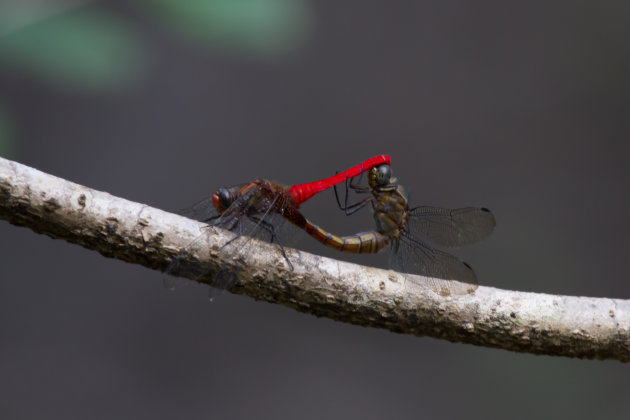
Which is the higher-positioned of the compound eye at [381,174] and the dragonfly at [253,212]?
the compound eye at [381,174]

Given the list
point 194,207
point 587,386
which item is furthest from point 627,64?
point 194,207

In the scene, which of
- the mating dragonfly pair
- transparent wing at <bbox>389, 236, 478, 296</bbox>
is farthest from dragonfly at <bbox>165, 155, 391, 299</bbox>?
transparent wing at <bbox>389, 236, 478, 296</bbox>

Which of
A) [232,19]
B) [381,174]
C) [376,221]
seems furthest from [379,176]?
[232,19]

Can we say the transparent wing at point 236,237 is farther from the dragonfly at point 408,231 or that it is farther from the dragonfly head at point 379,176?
the dragonfly head at point 379,176

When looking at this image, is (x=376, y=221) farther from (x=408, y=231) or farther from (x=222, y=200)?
(x=222, y=200)

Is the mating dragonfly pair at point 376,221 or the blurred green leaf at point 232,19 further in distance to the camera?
the mating dragonfly pair at point 376,221

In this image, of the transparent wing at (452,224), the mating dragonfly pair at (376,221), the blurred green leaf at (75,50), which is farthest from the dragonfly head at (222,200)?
the transparent wing at (452,224)
